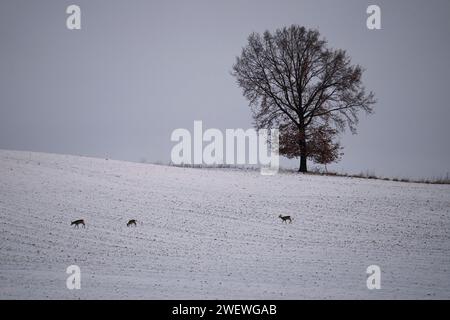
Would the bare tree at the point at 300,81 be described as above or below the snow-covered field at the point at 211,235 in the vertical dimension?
above

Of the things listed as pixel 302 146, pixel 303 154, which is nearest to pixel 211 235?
pixel 302 146

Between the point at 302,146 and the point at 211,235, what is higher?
the point at 302,146

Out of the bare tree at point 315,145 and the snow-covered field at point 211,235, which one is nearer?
the snow-covered field at point 211,235

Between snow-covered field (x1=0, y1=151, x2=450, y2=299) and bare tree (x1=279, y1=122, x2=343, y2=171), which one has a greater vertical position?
bare tree (x1=279, y1=122, x2=343, y2=171)

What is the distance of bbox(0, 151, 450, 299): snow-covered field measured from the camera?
11.5 m

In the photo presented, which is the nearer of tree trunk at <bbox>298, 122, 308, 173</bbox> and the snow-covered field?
the snow-covered field

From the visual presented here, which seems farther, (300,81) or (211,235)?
(300,81)

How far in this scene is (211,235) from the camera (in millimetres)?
17109

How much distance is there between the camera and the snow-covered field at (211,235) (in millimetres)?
11523

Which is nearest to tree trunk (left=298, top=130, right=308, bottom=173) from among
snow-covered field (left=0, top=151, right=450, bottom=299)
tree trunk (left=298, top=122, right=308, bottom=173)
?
tree trunk (left=298, top=122, right=308, bottom=173)

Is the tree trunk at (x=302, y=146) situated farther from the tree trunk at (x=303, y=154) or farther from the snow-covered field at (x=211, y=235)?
the snow-covered field at (x=211, y=235)

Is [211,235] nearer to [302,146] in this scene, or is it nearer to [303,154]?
[302,146]

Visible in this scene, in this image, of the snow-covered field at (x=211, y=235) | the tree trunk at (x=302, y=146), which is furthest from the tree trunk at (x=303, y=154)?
the snow-covered field at (x=211, y=235)

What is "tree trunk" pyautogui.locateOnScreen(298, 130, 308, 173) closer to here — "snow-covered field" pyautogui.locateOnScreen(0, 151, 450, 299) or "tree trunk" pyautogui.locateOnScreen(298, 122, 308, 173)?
"tree trunk" pyautogui.locateOnScreen(298, 122, 308, 173)
